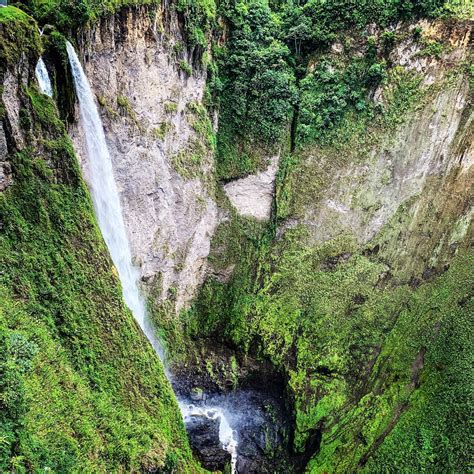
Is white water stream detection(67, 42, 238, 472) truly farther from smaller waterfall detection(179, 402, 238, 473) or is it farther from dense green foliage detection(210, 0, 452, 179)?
dense green foliage detection(210, 0, 452, 179)

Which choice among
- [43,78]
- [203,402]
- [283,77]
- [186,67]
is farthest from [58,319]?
[283,77]

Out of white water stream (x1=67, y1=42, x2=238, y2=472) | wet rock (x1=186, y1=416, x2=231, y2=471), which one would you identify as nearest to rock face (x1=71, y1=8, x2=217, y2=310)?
white water stream (x1=67, y1=42, x2=238, y2=472)

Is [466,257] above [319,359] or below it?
above

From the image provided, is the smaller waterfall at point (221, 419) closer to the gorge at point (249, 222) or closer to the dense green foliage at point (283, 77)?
the gorge at point (249, 222)

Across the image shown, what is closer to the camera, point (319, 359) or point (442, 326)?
point (442, 326)

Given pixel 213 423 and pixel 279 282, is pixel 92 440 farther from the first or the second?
pixel 279 282

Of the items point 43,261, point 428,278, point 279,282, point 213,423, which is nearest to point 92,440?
point 43,261
